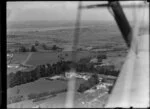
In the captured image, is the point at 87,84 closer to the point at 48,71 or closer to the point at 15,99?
the point at 48,71

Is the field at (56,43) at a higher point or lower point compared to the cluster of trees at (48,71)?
higher

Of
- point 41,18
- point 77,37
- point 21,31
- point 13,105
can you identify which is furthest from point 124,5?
point 13,105

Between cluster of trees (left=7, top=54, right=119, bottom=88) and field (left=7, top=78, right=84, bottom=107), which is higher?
cluster of trees (left=7, top=54, right=119, bottom=88)

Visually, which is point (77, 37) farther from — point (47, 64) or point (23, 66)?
point (23, 66)

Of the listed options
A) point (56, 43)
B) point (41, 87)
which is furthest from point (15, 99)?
point (56, 43)

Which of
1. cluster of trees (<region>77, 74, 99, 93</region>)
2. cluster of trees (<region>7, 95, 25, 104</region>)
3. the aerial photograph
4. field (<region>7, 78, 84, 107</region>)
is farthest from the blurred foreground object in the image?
cluster of trees (<region>7, 95, 25, 104</region>)

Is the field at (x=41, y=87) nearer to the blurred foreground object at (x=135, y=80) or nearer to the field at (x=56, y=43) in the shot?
the field at (x=56, y=43)

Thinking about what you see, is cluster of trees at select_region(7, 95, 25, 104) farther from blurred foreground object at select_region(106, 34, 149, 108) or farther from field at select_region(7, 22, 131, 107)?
blurred foreground object at select_region(106, 34, 149, 108)

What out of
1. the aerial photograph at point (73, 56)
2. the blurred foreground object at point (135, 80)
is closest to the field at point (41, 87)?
the aerial photograph at point (73, 56)
